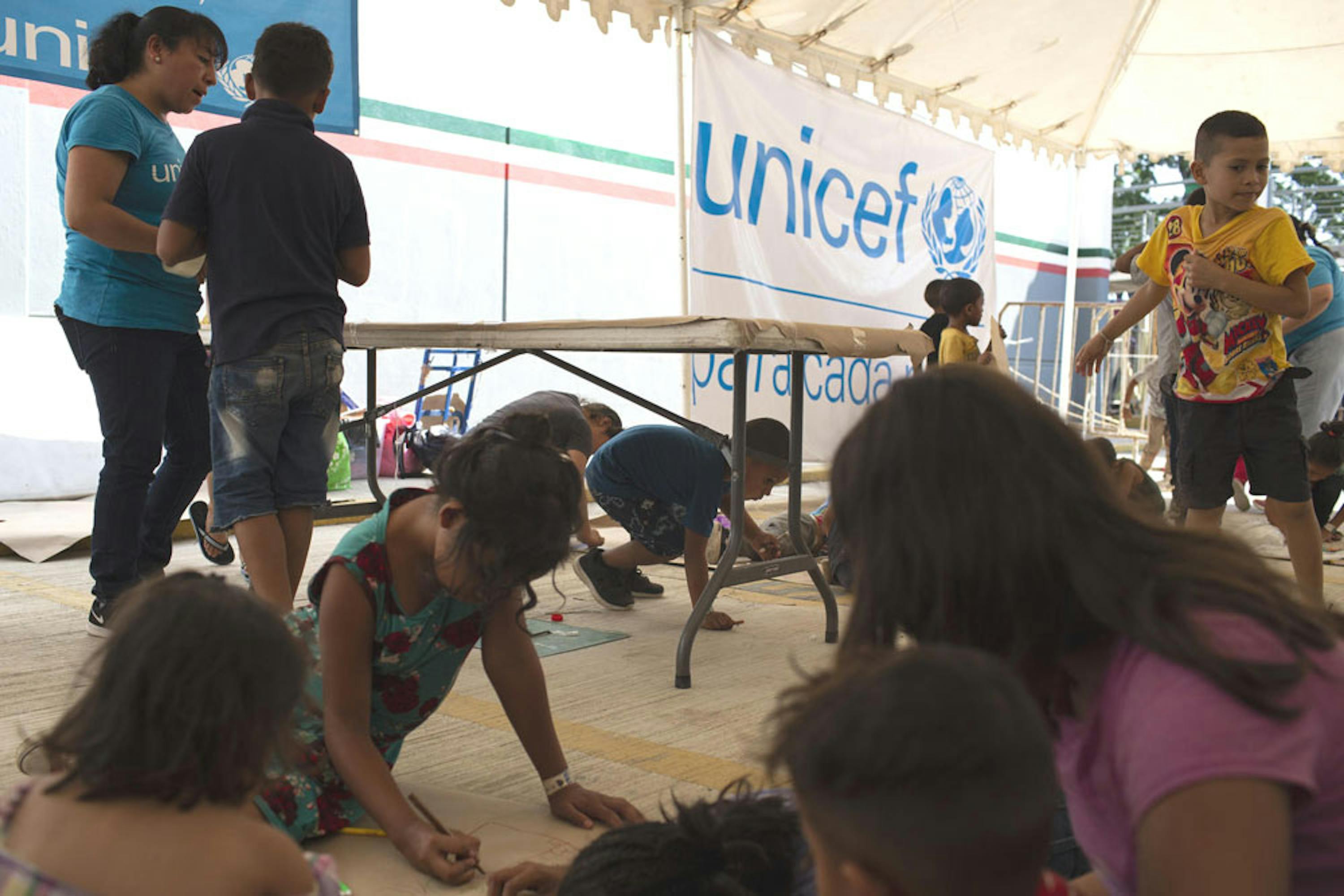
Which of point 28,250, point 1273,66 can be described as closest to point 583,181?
point 28,250

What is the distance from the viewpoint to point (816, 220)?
542 centimetres

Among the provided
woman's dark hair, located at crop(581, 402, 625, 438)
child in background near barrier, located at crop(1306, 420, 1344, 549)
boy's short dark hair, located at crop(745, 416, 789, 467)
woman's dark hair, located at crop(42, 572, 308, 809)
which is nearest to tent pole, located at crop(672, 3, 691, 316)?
woman's dark hair, located at crop(581, 402, 625, 438)

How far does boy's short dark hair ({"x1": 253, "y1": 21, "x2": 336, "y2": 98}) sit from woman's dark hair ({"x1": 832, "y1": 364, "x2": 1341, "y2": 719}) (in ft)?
6.50

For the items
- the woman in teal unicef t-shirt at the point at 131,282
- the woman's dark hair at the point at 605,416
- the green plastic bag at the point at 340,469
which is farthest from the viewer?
the green plastic bag at the point at 340,469

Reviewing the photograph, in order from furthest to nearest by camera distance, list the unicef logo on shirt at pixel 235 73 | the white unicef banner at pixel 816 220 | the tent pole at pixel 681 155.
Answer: the white unicef banner at pixel 816 220, the tent pole at pixel 681 155, the unicef logo on shirt at pixel 235 73

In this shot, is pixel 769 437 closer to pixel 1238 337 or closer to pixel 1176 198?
pixel 1238 337

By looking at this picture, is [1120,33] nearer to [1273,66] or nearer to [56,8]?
[1273,66]

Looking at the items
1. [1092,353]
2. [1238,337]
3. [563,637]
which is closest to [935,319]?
[1092,353]

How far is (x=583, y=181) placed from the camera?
7672mm

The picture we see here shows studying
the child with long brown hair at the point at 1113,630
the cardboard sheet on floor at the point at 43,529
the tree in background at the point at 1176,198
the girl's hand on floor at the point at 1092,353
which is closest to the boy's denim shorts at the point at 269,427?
the cardboard sheet on floor at the point at 43,529

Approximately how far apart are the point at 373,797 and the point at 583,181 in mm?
6587

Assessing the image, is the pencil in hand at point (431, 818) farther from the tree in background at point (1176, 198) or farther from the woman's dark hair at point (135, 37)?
the tree in background at point (1176, 198)

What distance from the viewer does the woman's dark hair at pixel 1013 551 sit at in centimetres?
78

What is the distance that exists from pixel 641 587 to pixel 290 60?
192 cm
